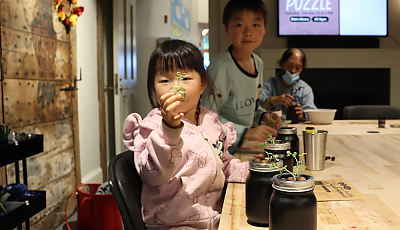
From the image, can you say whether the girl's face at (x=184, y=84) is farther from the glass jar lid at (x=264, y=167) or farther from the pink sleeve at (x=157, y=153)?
the glass jar lid at (x=264, y=167)

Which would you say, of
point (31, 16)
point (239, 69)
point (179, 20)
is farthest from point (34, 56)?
point (179, 20)

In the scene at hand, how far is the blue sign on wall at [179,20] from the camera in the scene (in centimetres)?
719

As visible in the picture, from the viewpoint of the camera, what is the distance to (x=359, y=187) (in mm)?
927

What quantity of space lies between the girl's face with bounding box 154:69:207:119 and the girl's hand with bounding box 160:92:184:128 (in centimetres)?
24

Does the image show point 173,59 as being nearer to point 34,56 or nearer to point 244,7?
point 244,7

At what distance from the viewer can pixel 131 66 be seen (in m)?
4.62

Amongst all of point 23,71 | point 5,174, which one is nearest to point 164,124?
point 5,174

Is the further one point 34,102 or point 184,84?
point 34,102

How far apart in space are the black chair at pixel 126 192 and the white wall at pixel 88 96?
7.66ft

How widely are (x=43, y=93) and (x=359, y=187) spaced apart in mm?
2190

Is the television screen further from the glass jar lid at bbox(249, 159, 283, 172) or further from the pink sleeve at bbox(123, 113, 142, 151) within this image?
the glass jar lid at bbox(249, 159, 283, 172)

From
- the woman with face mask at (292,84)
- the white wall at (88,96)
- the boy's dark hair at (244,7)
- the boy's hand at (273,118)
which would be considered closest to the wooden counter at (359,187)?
the boy's hand at (273,118)

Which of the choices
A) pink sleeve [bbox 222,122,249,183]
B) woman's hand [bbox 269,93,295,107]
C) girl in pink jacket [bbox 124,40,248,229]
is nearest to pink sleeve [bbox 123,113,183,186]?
girl in pink jacket [bbox 124,40,248,229]

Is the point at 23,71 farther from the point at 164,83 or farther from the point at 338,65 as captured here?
Answer: the point at 338,65
